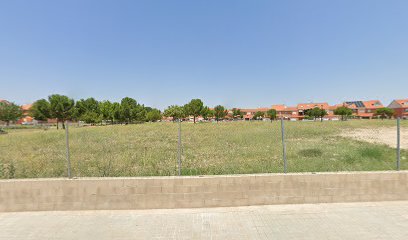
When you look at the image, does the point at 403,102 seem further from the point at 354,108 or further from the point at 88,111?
the point at 88,111

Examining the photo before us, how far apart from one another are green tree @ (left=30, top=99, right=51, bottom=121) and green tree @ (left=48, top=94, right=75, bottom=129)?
0.89 meters

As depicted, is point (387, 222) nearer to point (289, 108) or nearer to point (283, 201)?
point (283, 201)

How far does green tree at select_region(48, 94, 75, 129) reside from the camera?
151ft

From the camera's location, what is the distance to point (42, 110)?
46.1 meters

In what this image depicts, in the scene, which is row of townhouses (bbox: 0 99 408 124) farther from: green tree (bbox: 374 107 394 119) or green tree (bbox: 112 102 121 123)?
green tree (bbox: 112 102 121 123)

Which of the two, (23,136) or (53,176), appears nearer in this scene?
(53,176)

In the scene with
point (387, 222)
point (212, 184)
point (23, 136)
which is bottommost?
point (387, 222)

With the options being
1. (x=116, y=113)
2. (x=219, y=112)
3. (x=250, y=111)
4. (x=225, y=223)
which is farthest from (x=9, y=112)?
(x=250, y=111)

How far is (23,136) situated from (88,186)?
7955 millimetres

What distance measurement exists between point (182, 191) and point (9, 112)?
67.5m

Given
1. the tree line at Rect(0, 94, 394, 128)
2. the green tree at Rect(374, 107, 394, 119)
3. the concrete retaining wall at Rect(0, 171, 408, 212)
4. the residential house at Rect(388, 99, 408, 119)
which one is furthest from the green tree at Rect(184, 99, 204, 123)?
the residential house at Rect(388, 99, 408, 119)

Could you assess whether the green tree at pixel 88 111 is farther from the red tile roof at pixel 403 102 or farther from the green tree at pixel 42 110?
the red tile roof at pixel 403 102

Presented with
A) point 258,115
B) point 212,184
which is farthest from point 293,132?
point 258,115

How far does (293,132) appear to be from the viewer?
1394 cm
